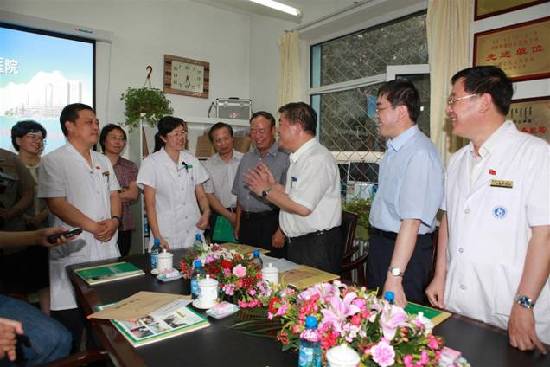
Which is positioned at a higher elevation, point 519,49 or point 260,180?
point 519,49

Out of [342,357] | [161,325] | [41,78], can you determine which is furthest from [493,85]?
[41,78]

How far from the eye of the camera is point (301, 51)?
4.80 meters

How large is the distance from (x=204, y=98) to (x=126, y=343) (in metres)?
4.61

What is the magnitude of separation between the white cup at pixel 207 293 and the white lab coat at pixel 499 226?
0.95 metres

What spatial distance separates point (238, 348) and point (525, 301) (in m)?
0.94

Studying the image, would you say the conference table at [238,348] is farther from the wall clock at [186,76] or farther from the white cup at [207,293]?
the wall clock at [186,76]

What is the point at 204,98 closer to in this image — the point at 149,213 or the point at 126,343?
the point at 149,213

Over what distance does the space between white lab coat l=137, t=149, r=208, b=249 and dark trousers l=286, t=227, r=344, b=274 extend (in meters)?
0.94

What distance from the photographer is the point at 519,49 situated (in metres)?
2.81

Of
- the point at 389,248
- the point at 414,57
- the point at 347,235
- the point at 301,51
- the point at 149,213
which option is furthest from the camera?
the point at 301,51

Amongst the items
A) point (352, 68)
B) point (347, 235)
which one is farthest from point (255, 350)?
point (352, 68)

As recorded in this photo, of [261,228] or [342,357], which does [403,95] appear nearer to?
[342,357]

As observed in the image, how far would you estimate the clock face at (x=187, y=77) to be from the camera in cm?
516

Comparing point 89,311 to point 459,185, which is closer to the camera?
point 89,311
